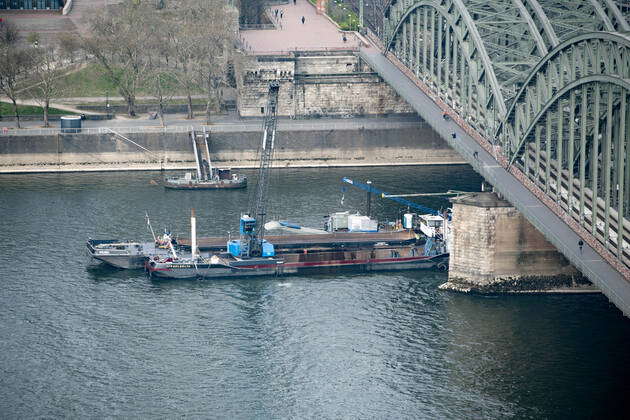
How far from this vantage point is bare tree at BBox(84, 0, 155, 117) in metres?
148

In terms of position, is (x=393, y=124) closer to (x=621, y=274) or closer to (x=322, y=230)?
(x=322, y=230)

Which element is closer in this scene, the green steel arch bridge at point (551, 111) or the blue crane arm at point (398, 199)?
the green steel arch bridge at point (551, 111)

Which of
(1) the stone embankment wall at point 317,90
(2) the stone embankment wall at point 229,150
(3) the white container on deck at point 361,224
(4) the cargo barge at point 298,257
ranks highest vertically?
(1) the stone embankment wall at point 317,90

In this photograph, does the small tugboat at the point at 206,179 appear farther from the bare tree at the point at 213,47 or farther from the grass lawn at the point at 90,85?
the grass lawn at the point at 90,85

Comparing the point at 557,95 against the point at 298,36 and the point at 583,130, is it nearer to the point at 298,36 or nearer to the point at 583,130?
the point at 583,130

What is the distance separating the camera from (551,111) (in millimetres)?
99250

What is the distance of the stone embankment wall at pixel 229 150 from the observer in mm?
141875

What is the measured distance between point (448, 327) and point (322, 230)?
76.2 feet

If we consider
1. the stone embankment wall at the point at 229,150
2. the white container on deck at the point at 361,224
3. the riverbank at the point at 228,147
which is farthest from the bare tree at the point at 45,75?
the white container on deck at the point at 361,224

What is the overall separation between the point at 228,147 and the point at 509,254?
4925cm

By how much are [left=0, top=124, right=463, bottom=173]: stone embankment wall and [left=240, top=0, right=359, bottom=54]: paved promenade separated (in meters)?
13.3

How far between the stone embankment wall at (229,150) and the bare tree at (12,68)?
18.9 ft

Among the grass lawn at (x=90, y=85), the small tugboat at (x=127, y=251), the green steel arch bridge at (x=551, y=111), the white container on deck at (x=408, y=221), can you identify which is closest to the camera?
the green steel arch bridge at (x=551, y=111)

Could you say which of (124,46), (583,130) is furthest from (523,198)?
(124,46)
